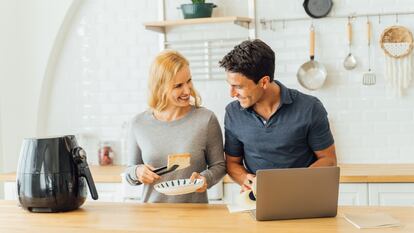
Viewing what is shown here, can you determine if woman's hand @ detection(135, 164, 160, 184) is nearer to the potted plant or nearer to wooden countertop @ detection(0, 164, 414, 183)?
wooden countertop @ detection(0, 164, 414, 183)

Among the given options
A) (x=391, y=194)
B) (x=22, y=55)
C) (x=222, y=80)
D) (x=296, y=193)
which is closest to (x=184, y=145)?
(x=296, y=193)

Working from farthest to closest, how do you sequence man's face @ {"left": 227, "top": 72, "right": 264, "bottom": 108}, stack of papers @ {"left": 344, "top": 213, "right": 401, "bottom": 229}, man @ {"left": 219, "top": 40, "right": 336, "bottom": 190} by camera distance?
1. man @ {"left": 219, "top": 40, "right": 336, "bottom": 190}
2. man's face @ {"left": 227, "top": 72, "right": 264, "bottom": 108}
3. stack of papers @ {"left": 344, "top": 213, "right": 401, "bottom": 229}

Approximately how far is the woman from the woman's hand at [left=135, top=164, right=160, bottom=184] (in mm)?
110

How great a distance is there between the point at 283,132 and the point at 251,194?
0.40 m

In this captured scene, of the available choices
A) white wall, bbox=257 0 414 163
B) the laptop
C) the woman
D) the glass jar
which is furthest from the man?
Result: the glass jar

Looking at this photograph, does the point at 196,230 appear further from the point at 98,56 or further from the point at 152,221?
the point at 98,56

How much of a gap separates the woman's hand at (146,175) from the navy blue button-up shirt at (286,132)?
468 mm

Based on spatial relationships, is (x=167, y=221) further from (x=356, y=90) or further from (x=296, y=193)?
(x=356, y=90)

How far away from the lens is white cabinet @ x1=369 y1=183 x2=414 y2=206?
4.11m

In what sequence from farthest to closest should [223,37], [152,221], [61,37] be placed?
1. [61,37]
2. [223,37]
3. [152,221]

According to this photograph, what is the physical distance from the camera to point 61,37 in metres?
5.30

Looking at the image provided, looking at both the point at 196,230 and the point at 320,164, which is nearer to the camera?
the point at 196,230

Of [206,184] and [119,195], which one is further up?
[206,184]

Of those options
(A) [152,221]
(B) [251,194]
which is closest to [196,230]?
(A) [152,221]
